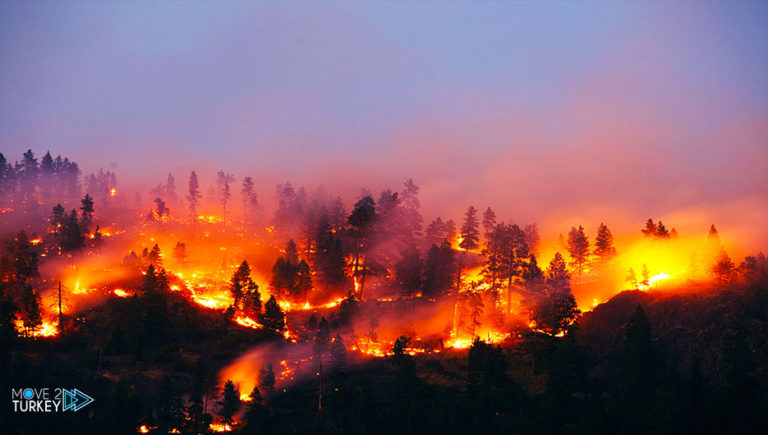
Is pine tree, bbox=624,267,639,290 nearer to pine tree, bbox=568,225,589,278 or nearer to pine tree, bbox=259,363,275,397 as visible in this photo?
pine tree, bbox=568,225,589,278

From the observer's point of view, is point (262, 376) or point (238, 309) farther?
point (238, 309)

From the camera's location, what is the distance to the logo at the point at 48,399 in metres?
47.4

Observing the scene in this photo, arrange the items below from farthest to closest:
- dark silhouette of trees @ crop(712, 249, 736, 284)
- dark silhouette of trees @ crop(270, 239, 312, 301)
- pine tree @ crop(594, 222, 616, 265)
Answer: pine tree @ crop(594, 222, 616, 265)
dark silhouette of trees @ crop(270, 239, 312, 301)
dark silhouette of trees @ crop(712, 249, 736, 284)

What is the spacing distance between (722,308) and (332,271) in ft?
175

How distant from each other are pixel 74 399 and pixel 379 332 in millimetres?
37816

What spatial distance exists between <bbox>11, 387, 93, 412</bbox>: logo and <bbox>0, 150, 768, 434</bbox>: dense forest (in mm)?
1038

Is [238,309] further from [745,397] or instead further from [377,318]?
[745,397]

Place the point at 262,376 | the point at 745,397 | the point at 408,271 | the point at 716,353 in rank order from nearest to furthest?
the point at 745,397 → the point at 716,353 → the point at 262,376 → the point at 408,271

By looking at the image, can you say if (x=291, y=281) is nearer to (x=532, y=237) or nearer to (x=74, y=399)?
(x=74, y=399)

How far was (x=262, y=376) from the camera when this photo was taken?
5638 cm

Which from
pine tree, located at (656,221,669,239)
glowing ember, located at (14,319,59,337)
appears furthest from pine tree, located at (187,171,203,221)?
pine tree, located at (656,221,669,239)

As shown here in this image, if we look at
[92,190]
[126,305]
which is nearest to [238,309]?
[126,305]

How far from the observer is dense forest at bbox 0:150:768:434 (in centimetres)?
4734

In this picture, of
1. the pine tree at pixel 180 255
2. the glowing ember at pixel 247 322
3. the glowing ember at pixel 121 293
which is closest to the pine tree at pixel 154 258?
the pine tree at pixel 180 255
